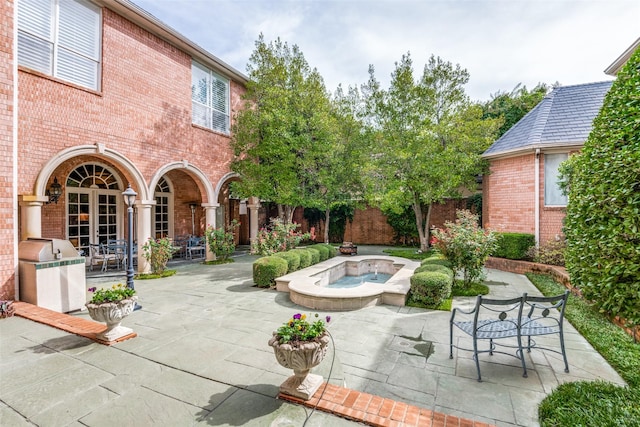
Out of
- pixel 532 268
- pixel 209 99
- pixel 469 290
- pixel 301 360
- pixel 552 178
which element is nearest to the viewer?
pixel 301 360

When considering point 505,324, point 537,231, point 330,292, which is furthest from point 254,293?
point 537,231

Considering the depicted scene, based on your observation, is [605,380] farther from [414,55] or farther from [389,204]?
[414,55]

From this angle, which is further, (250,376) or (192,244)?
(192,244)

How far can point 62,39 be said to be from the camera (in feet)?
26.3

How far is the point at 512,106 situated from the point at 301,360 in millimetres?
23544

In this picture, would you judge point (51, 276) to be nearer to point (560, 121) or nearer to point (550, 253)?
point (550, 253)

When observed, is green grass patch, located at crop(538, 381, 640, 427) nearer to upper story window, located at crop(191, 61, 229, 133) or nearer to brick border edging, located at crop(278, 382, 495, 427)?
brick border edging, located at crop(278, 382, 495, 427)

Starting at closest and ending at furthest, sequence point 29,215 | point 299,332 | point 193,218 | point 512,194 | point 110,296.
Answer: point 299,332, point 110,296, point 29,215, point 512,194, point 193,218

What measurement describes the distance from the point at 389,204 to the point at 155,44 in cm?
1063

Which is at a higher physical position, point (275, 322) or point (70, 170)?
point (70, 170)

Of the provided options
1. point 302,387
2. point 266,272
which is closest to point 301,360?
point 302,387

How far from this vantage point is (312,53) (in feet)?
41.7

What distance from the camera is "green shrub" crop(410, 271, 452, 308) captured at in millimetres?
6301

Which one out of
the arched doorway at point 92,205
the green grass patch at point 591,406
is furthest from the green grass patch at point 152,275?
the green grass patch at point 591,406
